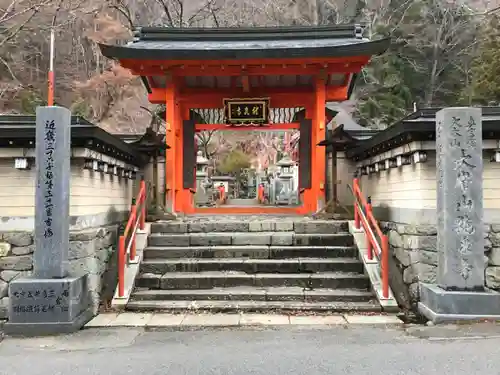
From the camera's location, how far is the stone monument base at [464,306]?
5242 millimetres

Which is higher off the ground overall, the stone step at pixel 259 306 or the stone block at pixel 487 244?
the stone block at pixel 487 244

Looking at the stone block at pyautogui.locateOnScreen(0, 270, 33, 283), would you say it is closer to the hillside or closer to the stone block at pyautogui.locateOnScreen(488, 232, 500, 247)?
the stone block at pyautogui.locateOnScreen(488, 232, 500, 247)

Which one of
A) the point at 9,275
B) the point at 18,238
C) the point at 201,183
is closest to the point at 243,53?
the point at 18,238

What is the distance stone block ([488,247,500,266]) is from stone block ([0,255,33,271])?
7.00 meters

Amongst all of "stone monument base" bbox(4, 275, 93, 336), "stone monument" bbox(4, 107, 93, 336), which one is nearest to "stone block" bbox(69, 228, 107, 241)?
"stone monument" bbox(4, 107, 93, 336)

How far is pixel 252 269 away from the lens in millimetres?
6926

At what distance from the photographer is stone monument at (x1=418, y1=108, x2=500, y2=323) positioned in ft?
17.4

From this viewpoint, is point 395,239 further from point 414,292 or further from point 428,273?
point 414,292

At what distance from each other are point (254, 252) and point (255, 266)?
351 millimetres

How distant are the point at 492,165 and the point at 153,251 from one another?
5761 mm

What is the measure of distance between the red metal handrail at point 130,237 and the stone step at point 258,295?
0.38m

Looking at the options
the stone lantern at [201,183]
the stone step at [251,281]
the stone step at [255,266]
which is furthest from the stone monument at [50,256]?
the stone lantern at [201,183]

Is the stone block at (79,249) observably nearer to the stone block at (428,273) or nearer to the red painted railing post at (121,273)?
the red painted railing post at (121,273)

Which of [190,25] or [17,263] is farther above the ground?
[190,25]
